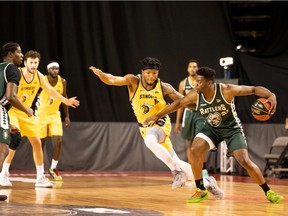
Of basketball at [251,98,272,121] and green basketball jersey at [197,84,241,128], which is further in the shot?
green basketball jersey at [197,84,241,128]

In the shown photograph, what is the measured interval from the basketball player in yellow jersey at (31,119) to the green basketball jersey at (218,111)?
6.53 feet

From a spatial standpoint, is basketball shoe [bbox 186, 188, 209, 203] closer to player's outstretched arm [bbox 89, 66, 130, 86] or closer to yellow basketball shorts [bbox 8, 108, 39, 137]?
player's outstretched arm [bbox 89, 66, 130, 86]

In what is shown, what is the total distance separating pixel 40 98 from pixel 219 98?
5.31m

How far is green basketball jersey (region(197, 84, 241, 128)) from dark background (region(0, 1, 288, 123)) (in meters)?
8.15

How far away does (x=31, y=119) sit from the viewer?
31.2ft

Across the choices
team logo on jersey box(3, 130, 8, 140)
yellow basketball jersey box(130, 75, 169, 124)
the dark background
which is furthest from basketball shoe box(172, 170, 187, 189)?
the dark background

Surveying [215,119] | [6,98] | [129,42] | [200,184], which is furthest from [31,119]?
[129,42]

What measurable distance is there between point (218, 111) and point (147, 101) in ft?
5.56

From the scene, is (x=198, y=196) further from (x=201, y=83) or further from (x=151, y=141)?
(x=151, y=141)

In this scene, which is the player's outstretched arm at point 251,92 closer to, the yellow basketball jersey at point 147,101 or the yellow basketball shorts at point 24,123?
the yellow basketball jersey at point 147,101

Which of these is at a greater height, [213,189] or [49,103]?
[49,103]

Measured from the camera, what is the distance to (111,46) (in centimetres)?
1609

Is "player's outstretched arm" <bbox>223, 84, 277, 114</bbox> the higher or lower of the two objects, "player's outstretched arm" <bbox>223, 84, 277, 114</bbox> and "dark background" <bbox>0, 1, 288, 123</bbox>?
the lower

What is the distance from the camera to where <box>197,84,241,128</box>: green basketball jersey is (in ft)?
25.1
